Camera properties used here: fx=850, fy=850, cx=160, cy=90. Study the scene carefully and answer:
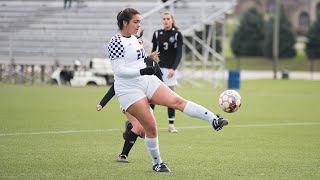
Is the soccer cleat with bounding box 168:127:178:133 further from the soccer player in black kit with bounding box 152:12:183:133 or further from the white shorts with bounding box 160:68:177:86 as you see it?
the white shorts with bounding box 160:68:177:86

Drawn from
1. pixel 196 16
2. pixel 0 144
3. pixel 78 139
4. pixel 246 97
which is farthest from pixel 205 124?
pixel 196 16

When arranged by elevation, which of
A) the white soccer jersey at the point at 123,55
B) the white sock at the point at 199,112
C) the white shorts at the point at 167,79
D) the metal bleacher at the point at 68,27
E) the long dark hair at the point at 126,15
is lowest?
the metal bleacher at the point at 68,27

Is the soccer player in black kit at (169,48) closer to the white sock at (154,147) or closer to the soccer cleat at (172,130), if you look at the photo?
the soccer cleat at (172,130)

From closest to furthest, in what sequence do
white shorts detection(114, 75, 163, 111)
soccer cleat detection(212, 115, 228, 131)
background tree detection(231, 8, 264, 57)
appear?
soccer cleat detection(212, 115, 228, 131), white shorts detection(114, 75, 163, 111), background tree detection(231, 8, 264, 57)

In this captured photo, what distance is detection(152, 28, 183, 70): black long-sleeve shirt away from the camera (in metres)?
17.5

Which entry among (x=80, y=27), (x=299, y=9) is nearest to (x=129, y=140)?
(x=80, y=27)

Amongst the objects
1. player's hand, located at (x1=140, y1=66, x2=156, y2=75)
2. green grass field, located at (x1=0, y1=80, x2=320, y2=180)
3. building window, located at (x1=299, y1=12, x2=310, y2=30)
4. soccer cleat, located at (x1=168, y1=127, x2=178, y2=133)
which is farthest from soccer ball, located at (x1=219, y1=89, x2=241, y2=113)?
building window, located at (x1=299, y1=12, x2=310, y2=30)

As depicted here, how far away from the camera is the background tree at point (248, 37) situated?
263 ft

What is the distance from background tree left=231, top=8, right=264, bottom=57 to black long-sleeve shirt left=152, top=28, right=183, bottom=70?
62.3 meters

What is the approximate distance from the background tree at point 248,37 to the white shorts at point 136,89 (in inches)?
2728

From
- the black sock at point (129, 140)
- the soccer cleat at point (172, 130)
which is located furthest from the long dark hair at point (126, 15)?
the soccer cleat at point (172, 130)

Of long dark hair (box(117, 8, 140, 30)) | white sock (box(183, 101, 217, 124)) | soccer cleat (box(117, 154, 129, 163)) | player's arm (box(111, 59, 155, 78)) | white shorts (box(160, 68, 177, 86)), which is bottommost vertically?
soccer cleat (box(117, 154, 129, 163))

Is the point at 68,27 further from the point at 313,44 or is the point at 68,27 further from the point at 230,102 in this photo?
the point at 313,44

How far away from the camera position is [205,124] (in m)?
19.0
